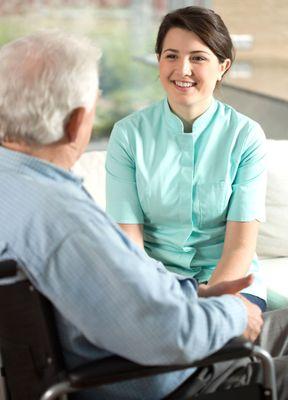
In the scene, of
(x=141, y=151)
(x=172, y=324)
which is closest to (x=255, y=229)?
(x=141, y=151)

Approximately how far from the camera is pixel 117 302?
1353 millimetres

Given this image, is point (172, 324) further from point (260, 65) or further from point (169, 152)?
point (260, 65)

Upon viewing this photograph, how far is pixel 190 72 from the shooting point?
2221 mm

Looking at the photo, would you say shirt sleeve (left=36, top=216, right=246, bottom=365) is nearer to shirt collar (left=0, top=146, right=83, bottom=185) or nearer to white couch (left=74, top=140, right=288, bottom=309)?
shirt collar (left=0, top=146, right=83, bottom=185)

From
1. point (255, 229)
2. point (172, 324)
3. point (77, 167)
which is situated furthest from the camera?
point (77, 167)

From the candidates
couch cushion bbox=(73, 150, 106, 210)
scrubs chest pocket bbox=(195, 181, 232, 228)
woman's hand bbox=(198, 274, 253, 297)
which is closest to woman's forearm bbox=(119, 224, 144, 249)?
scrubs chest pocket bbox=(195, 181, 232, 228)

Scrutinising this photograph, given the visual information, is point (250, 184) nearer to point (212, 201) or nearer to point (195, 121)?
point (212, 201)

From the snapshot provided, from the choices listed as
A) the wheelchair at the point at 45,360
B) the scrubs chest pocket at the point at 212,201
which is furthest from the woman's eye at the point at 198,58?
the wheelchair at the point at 45,360

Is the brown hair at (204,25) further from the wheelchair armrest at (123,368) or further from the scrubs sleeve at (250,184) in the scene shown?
the wheelchair armrest at (123,368)

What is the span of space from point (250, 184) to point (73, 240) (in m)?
0.97

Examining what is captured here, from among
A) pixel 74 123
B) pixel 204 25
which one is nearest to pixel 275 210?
pixel 204 25

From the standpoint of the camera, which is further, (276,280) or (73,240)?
(276,280)

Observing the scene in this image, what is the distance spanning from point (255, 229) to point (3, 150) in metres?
0.97

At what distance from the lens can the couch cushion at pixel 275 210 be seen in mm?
2746
